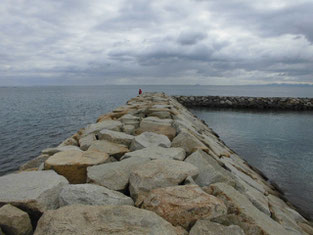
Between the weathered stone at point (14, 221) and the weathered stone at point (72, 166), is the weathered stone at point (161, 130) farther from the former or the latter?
the weathered stone at point (14, 221)

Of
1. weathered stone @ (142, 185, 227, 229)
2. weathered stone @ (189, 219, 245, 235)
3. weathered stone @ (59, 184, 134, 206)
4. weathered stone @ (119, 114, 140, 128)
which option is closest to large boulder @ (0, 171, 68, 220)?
weathered stone @ (59, 184, 134, 206)

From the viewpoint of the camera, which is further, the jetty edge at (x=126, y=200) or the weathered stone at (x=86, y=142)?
the weathered stone at (x=86, y=142)

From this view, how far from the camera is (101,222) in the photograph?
5.80 ft

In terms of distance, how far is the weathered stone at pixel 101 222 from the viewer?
1675mm

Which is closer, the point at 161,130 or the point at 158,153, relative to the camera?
the point at 158,153

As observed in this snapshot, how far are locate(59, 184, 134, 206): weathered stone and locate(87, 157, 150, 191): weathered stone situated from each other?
0.86 feet

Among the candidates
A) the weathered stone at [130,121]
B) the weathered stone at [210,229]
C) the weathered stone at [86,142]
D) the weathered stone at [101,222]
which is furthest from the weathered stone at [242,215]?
the weathered stone at [130,121]

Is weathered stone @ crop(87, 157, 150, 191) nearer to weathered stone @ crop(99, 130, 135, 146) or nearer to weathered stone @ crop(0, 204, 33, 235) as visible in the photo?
weathered stone @ crop(0, 204, 33, 235)

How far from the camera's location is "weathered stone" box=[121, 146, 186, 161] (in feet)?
11.0

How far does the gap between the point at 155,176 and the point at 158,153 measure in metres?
0.95

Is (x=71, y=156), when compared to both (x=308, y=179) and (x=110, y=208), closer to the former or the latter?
(x=110, y=208)

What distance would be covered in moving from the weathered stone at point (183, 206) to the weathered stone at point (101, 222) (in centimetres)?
15

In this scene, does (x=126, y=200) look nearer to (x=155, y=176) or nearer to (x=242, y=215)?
(x=155, y=176)

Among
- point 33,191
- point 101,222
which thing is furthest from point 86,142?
point 101,222
